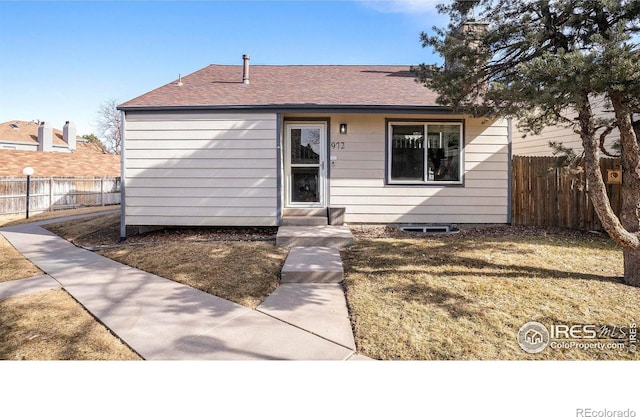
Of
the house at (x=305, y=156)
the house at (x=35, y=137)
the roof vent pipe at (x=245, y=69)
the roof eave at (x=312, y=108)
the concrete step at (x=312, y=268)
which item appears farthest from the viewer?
the house at (x=35, y=137)

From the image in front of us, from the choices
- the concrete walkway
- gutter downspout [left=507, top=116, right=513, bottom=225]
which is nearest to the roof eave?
gutter downspout [left=507, top=116, right=513, bottom=225]

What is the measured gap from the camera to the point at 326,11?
6.43m

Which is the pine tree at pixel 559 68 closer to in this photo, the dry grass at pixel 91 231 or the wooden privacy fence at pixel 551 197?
the wooden privacy fence at pixel 551 197

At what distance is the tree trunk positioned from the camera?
13.1ft

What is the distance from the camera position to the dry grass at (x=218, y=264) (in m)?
4.16

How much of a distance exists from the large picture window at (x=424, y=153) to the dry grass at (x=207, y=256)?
3.25 metres

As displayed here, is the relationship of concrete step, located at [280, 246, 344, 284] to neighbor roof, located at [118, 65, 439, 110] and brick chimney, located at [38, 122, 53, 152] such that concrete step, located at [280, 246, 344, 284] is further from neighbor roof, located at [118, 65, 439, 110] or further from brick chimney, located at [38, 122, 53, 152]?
brick chimney, located at [38, 122, 53, 152]

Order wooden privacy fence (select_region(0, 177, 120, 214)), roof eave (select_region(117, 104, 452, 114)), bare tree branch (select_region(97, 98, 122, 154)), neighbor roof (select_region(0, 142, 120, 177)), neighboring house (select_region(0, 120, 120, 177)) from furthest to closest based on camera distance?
bare tree branch (select_region(97, 98, 122, 154)) → neighboring house (select_region(0, 120, 120, 177)) → neighbor roof (select_region(0, 142, 120, 177)) → wooden privacy fence (select_region(0, 177, 120, 214)) → roof eave (select_region(117, 104, 452, 114))

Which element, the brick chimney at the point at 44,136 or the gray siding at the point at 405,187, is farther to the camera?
the brick chimney at the point at 44,136

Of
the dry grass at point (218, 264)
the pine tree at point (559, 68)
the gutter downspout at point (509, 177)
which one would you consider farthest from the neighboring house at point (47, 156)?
the gutter downspout at point (509, 177)

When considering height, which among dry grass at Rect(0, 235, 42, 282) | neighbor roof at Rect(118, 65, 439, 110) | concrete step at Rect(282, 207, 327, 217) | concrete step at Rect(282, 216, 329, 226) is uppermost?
neighbor roof at Rect(118, 65, 439, 110)

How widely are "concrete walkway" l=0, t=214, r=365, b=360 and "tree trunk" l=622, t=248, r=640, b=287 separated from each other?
345 cm
